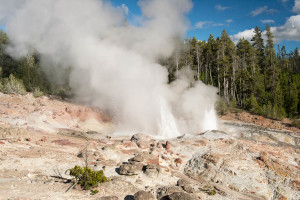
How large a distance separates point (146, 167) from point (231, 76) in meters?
22.8

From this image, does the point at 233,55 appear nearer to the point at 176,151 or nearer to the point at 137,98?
the point at 137,98

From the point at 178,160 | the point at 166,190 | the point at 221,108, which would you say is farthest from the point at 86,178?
the point at 221,108

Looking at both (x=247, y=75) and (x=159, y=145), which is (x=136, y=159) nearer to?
(x=159, y=145)

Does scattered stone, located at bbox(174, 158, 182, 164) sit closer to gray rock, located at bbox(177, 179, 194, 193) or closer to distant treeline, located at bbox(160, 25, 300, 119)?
gray rock, located at bbox(177, 179, 194, 193)

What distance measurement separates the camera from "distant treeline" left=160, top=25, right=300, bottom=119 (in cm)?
2080

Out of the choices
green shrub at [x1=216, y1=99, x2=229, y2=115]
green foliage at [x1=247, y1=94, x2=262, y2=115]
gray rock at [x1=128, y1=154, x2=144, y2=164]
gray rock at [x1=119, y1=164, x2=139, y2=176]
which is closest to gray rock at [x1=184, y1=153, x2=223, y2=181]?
gray rock at [x1=128, y1=154, x2=144, y2=164]

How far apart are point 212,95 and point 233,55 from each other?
529 inches

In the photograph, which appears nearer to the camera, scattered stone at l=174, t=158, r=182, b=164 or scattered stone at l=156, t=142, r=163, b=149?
scattered stone at l=174, t=158, r=182, b=164

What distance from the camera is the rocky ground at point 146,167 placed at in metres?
5.58

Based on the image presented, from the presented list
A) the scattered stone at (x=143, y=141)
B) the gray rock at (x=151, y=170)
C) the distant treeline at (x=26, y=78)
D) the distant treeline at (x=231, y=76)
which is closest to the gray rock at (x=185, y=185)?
the gray rock at (x=151, y=170)

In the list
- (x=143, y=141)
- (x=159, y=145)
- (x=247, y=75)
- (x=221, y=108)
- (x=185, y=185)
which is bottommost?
(x=185, y=185)

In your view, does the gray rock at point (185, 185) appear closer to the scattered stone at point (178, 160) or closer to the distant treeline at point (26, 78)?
the scattered stone at point (178, 160)

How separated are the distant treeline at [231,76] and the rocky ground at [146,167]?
8.74m

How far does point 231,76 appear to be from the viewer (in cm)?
2661
